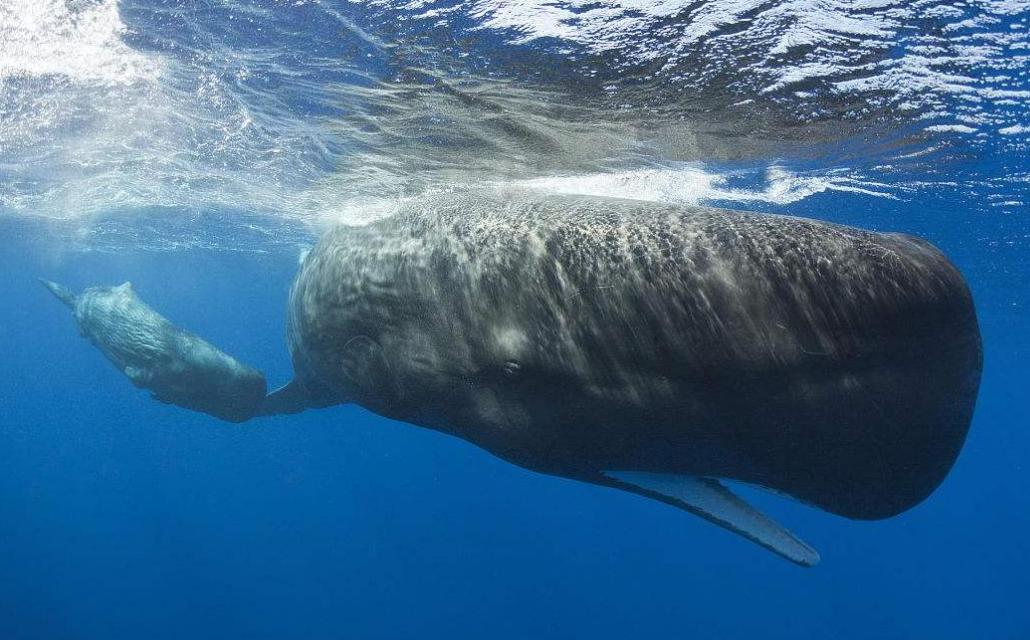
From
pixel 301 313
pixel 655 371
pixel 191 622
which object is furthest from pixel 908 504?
pixel 191 622

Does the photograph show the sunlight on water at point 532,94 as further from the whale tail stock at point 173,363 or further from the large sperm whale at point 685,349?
the large sperm whale at point 685,349

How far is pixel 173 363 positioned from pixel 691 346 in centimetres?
1000

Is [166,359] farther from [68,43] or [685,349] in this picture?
[685,349]

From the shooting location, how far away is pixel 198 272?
52500mm

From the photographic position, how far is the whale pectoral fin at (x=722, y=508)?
9.30 ft

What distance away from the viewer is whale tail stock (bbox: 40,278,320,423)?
33.8 ft

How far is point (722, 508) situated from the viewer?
296 cm

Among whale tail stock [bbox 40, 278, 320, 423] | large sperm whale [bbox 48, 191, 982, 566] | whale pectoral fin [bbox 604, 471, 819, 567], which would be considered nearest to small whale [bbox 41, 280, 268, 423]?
whale tail stock [bbox 40, 278, 320, 423]

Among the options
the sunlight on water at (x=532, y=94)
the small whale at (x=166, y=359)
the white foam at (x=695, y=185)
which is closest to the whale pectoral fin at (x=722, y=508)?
the sunlight on water at (x=532, y=94)

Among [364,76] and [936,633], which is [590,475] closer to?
[364,76]

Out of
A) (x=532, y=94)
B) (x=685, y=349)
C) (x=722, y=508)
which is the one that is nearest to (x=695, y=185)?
(x=532, y=94)

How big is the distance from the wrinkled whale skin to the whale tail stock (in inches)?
277

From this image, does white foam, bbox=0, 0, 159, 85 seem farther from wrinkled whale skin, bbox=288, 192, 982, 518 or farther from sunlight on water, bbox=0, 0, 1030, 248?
wrinkled whale skin, bbox=288, 192, 982, 518

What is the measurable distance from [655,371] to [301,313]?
3.93m
